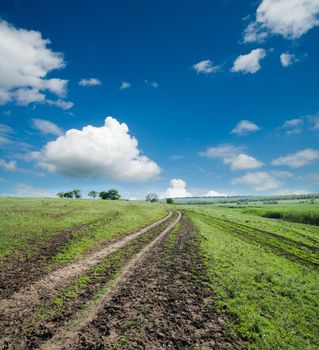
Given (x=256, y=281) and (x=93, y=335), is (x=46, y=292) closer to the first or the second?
(x=93, y=335)

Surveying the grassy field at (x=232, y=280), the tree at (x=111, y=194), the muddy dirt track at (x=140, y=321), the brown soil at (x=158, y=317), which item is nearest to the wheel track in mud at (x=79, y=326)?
the muddy dirt track at (x=140, y=321)

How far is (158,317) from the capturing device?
380 inches

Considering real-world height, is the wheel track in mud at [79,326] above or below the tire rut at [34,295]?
below

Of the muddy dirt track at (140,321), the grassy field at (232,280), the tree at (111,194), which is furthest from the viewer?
the tree at (111,194)

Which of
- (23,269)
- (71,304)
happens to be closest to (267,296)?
(71,304)

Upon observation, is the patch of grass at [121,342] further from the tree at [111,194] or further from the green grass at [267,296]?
the tree at [111,194]

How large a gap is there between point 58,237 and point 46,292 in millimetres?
13375

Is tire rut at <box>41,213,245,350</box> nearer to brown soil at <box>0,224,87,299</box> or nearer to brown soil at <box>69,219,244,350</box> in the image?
brown soil at <box>69,219,244,350</box>

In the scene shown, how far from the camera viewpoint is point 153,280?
13.5 m

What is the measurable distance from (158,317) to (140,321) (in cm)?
88

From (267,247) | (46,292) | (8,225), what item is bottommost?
(267,247)

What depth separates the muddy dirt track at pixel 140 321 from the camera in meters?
7.82

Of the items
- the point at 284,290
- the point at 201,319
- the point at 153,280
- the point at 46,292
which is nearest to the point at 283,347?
the point at 201,319

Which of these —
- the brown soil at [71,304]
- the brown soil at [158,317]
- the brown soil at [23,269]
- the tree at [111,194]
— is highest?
the tree at [111,194]
